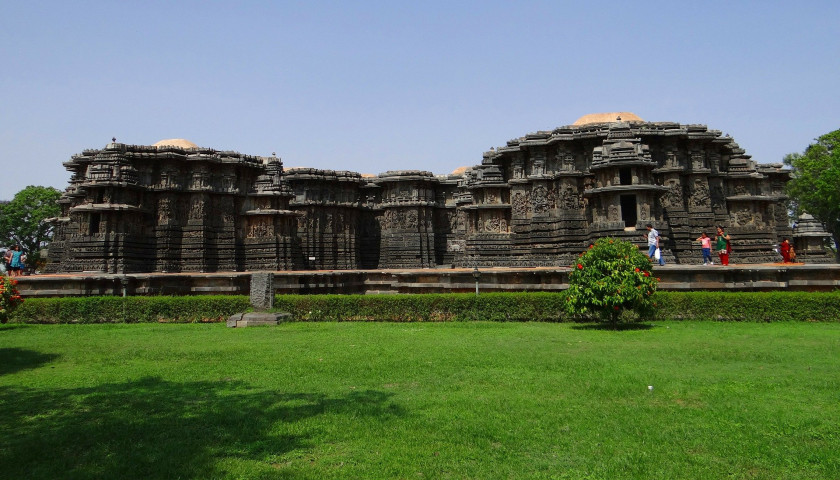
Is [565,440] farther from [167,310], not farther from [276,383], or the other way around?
→ [167,310]

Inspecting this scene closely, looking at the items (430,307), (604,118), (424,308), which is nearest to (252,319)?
(424,308)

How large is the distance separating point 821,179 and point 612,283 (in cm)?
3930

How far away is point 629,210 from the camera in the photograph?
2425 cm

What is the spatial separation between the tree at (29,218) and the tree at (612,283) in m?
53.7

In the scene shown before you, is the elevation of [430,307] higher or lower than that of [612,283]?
lower

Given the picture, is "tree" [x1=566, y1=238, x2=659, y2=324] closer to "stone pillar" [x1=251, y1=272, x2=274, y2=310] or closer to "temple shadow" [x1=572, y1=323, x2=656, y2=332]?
"temple shadow" [x1=572, y1=323, x2=656, y2=332]

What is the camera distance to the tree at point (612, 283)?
12.0 metres

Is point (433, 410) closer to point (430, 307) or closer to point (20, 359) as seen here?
point (20, 359)

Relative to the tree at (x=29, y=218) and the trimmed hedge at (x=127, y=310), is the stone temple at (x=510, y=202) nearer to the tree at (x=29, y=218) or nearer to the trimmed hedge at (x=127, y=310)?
the trimmed hedge at (x=127, y=310)

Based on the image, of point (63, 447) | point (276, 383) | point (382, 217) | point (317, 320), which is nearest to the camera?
point (63, 447)

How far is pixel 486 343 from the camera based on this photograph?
10.4m

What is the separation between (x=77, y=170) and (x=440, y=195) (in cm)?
2407

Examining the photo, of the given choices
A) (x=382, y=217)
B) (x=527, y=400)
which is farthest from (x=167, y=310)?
(x=382, y=217)

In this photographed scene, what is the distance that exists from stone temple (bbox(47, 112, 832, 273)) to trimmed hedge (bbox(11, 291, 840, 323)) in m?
8.24
